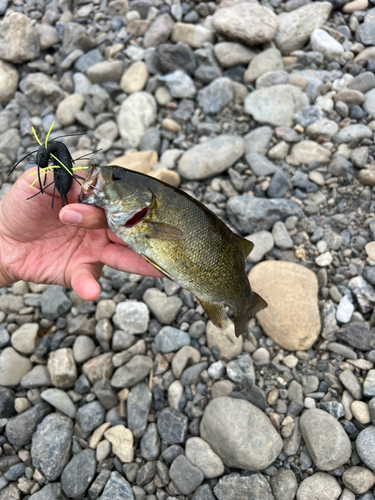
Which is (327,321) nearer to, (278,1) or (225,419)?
(225,419)

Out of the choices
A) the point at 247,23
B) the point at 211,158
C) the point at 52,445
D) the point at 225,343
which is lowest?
the point at 52,445

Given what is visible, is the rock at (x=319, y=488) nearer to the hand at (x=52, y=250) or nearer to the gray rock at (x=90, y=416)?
the gray rock at (x=90, y=416)

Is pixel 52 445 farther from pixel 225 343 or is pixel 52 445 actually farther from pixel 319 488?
pixel 319 488

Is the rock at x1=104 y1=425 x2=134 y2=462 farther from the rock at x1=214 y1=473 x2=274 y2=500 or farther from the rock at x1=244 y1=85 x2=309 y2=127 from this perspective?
the rock at x1=244 y1=85 x2=309 y2=127

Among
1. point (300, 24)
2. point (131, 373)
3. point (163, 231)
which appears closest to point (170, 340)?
point (131, 373)

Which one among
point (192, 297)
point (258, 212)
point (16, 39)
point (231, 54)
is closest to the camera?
point (192, 297)

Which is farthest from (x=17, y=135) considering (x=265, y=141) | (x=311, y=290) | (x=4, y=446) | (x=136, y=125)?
(x=311, y=290)

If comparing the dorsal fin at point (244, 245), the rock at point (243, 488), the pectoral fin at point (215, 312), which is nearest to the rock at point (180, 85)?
the dorsal fin at point (244, 245)
